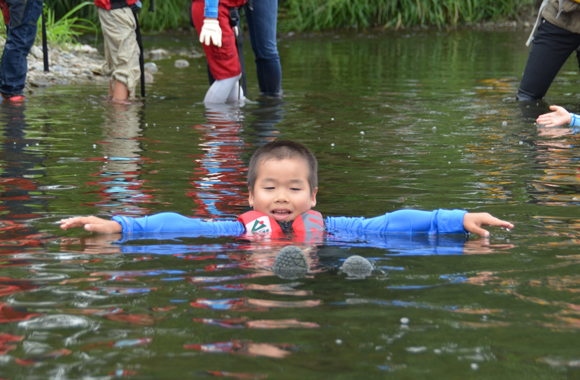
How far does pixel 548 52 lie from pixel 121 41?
4.76m

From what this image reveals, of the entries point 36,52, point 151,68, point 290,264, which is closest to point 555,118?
point 290,264

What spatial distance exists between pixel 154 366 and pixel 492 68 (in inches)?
501

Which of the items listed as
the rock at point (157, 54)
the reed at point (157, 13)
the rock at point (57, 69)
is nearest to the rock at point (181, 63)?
the rock at point (157, 54)

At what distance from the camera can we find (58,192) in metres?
5.01

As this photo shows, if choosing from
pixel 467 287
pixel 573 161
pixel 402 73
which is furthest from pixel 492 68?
pixel 467 287

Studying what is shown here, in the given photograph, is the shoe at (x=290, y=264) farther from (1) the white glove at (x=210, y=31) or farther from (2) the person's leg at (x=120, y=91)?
(2) the person's leg at (x=120, y=91)

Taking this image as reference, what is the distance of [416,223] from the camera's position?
13.5ft

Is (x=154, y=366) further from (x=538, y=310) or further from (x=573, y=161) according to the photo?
(x=573, y=161)

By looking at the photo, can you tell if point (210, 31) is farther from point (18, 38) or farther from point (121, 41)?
point (18, 38)

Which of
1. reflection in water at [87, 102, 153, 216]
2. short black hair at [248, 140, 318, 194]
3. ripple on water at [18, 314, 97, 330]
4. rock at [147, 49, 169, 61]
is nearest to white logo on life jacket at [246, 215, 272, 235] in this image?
short black hair at [248, 140, 318, 194]

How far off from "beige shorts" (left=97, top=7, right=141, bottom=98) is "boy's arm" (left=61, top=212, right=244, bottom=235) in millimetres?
5235

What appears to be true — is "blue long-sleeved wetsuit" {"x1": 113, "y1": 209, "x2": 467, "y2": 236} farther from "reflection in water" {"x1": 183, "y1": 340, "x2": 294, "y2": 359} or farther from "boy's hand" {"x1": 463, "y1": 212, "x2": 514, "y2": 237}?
"reflection in water" {"x1": 183, "y1": 340, "x2": 294, "y2": 359}

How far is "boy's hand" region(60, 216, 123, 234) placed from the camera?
3.85 meters

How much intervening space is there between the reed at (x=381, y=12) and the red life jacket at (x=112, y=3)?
1491 cm
